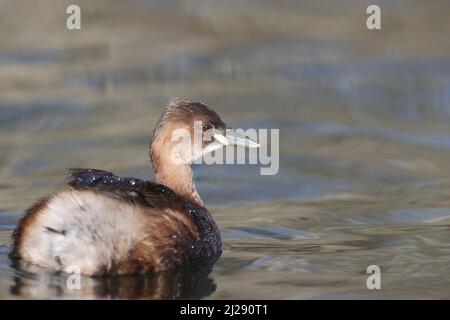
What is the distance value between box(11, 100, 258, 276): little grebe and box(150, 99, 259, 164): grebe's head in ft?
1.30

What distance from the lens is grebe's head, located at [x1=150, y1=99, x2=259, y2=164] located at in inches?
336

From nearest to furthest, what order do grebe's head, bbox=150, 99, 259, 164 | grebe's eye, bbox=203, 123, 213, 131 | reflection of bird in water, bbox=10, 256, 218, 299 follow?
reflection of bird in water, bbox=10, 256, 218, 299 → grebe's head, bbox=150, 99, 259, 164 → grebe's eye, bbox=203, 123, 213, 131

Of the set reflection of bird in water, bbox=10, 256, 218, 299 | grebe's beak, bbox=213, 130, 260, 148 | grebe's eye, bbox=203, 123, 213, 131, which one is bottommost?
reflection of bird in water, bbox=10, 256, 218, 299

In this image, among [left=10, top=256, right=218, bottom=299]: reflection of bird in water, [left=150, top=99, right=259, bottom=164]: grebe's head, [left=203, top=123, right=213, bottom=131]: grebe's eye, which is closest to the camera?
[left=10, top=256, right=218, bottom=299]: reflection of bird in water

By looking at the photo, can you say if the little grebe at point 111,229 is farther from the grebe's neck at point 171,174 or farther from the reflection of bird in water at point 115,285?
the grebe's neck at point 171,174

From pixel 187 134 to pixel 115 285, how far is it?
1.57 metres

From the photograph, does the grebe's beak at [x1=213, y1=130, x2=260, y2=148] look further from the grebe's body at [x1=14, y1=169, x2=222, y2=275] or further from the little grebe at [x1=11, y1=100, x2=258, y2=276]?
the grebe's body at [x1=14, y1=169, x2=222, y2=275]

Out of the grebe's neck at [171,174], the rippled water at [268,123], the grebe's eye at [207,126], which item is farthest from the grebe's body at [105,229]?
the grebe's eye at [207,126]

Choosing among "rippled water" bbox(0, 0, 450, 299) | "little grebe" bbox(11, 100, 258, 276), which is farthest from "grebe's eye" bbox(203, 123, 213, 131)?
"rippled water" bbox(0, 0, 450, 299)

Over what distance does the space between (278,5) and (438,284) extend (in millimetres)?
7601

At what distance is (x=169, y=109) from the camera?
337 inches

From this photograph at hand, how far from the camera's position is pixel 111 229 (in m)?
7.40

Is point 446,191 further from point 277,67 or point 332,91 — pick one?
point 277,67

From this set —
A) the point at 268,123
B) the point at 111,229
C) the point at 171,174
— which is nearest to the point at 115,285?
the point at 111,229
